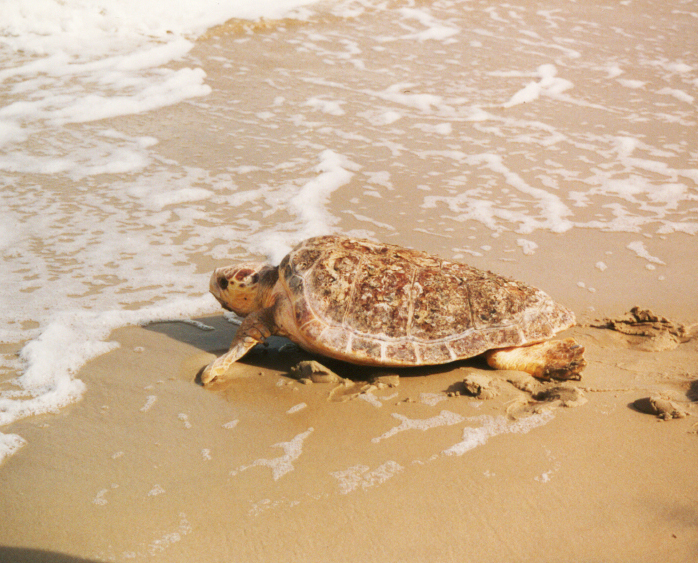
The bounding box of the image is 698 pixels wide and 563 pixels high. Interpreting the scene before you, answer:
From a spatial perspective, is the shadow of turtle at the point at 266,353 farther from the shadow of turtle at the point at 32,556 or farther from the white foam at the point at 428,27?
the white foam at the point at 428,27

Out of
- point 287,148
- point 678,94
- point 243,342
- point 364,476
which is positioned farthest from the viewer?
point 678,94

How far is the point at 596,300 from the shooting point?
13.2 feet

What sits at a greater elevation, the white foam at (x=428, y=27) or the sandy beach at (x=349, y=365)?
the white foam at (x=428, y=27)

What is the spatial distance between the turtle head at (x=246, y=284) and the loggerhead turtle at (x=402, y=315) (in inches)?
8.4

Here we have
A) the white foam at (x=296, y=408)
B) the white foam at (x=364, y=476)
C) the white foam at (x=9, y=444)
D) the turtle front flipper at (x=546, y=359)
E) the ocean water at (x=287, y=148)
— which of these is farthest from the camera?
the ocean water at (x=287, y=148)

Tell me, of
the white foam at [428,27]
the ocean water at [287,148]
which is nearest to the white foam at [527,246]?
the ocean water at [287,148]

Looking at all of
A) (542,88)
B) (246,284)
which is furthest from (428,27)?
(246,284)

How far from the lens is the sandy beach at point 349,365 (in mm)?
2252

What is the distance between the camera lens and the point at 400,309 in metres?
3.17

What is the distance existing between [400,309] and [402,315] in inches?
1.3

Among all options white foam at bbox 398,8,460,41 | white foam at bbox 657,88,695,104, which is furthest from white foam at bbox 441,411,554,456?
white foam at bbox 398,8,460,41

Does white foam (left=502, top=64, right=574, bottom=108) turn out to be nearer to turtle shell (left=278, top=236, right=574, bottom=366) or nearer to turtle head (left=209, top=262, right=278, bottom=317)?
turtle shell (left=278, top=236, right=574, bottom=366)

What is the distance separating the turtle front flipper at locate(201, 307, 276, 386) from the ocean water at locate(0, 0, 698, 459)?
0.66 m

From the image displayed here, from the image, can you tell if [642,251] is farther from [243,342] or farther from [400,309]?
[243,342]
